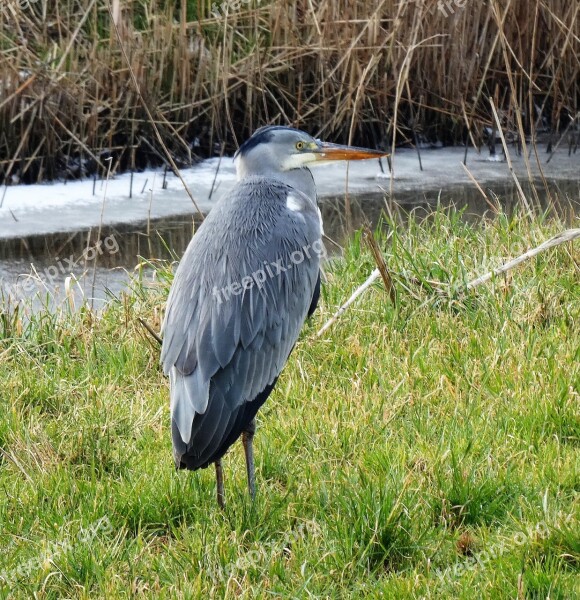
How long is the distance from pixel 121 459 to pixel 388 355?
1189 mm

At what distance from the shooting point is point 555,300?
4250 mm

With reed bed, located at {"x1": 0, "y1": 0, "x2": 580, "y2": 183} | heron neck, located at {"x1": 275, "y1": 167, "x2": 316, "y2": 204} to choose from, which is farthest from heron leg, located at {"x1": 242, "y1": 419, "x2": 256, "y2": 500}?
reed bed, located at {"x1": 0, "y1": 0, "x2": 580, "y2": 183}

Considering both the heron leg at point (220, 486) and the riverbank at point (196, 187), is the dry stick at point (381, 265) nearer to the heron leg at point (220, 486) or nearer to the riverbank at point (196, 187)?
the heron leg at point (220, 486)

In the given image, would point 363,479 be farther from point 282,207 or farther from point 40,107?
point 40,107

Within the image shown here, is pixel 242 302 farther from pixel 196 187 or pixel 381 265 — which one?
pixel 196 187

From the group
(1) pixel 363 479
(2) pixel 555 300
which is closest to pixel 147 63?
(2) pixel 555 300

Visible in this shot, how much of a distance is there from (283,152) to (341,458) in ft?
3.94

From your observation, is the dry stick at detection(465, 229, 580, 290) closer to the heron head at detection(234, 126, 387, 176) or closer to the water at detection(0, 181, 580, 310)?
the heron head at detection(234, 126, 387, 176)

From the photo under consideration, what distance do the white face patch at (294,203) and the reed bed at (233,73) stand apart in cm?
389

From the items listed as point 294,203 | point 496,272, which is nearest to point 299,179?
point 294,203

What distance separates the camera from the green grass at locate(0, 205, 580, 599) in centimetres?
261

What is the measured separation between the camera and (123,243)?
675cm

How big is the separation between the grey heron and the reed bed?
3.85 meters

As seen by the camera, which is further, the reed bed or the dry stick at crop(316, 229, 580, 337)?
the reed bed
